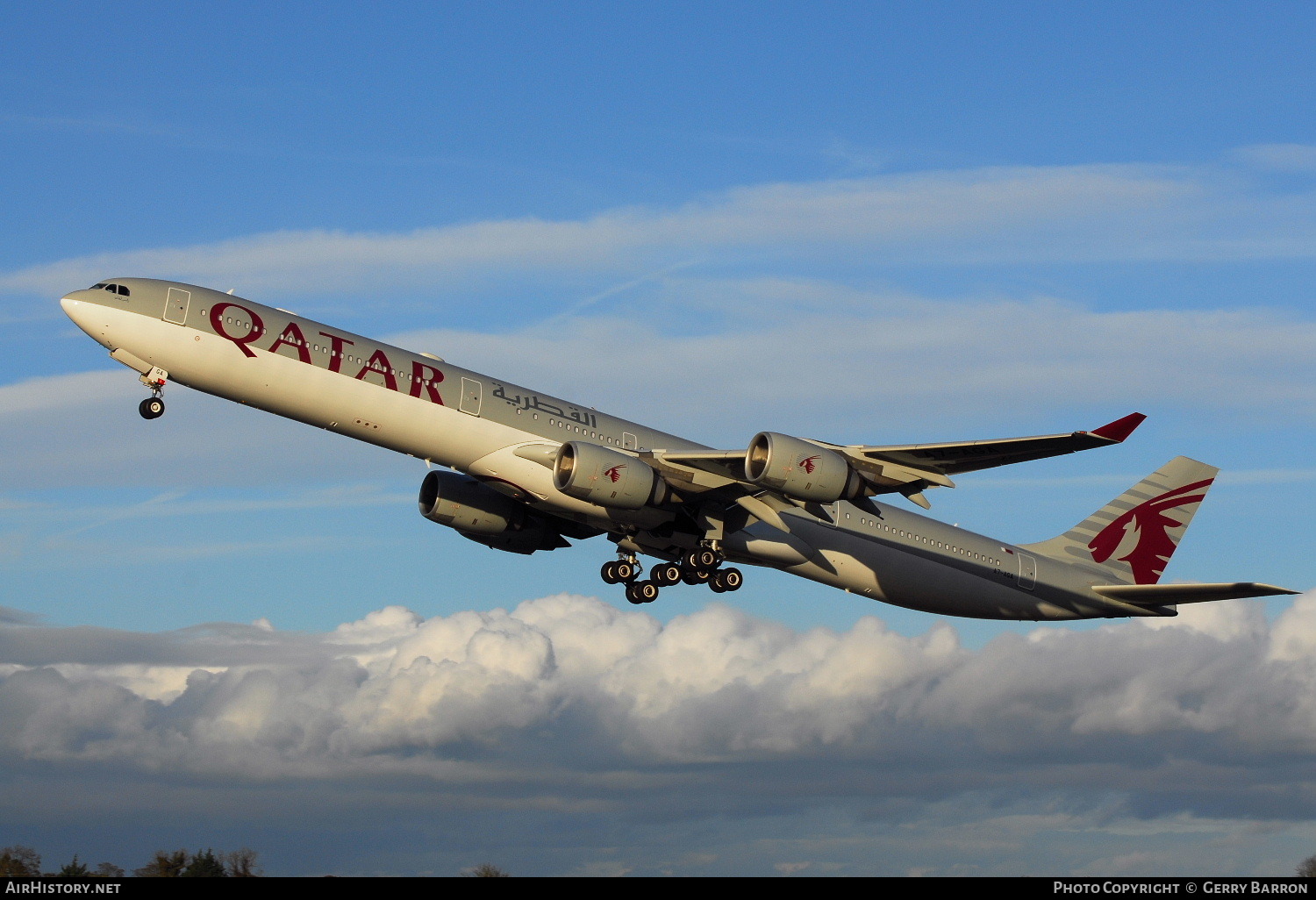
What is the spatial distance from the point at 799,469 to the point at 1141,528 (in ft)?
72.2

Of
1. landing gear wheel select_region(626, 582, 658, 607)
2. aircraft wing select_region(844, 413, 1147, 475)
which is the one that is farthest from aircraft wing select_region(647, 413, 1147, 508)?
landing gear wheel select_region(626, 582, 658, 607)

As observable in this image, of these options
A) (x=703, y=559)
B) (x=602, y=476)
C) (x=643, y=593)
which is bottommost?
(x=643, y=593)

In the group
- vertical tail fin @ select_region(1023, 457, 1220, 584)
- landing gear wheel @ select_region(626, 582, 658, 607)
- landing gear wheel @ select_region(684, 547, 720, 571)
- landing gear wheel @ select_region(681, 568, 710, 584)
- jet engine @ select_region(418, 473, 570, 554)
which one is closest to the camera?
landing gear wheel @ select_region(684, 547, 720, 571)

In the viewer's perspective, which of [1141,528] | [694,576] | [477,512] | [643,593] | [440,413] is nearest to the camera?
[440,413]

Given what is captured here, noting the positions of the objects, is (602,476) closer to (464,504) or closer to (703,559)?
(703,559)

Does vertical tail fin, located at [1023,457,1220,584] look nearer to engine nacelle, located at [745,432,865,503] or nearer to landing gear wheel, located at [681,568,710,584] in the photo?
landing gear wheel, located at [681,568,710,584]

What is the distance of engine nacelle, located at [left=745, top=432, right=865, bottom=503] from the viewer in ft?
137

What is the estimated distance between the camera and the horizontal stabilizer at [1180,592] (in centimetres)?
4494

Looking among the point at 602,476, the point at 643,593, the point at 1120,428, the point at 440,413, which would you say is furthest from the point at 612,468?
the point at 1120,428

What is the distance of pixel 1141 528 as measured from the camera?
187 ft

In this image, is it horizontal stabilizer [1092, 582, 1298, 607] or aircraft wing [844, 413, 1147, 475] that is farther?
horizontal stabilizer [1092, 582, 1298, 607]

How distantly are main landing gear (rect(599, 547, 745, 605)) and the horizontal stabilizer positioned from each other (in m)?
15.8

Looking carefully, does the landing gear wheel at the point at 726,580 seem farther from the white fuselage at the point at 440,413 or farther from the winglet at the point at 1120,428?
the winglet at the point at 1120,428

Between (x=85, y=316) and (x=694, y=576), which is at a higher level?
(x=85, y=316)
